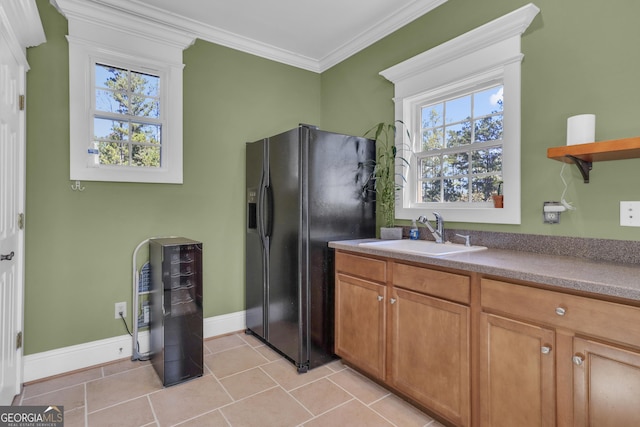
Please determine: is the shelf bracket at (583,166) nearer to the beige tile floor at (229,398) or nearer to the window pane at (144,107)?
the beige tile floor at (229,398)

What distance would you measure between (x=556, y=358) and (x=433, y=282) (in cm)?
59

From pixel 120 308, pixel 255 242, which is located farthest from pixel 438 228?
pixel 120 308

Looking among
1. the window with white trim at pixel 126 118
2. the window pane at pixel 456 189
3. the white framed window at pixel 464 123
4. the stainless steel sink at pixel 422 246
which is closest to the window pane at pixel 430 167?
the white framed window at pixel 464 123

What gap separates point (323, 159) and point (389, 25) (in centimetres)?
134

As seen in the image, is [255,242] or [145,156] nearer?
[145,156]

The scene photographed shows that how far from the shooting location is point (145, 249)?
8.77ft

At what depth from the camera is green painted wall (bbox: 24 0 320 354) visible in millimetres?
2287

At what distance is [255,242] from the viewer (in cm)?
292

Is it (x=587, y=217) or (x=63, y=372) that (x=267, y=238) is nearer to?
(x=63, y=372)

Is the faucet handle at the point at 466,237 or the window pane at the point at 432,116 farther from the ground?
the window pane at the point at 432,116

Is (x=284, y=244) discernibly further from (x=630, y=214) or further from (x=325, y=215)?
(x=630, y=214)

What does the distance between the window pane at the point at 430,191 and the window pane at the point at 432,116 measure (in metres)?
0.46

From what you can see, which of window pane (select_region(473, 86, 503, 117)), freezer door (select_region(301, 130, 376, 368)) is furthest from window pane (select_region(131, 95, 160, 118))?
window pane (select_region(473, 86, 503, 117))

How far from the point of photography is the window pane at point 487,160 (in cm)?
223
